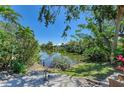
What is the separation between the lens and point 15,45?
→ 690 cm

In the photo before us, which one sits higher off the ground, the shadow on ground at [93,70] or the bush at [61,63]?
the bush at [61,63]

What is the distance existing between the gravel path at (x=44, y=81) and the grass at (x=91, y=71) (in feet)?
1.90

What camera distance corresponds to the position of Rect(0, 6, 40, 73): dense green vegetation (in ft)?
21.6

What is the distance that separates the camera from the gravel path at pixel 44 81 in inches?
213

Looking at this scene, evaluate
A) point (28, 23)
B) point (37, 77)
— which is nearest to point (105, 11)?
point (28, 23)

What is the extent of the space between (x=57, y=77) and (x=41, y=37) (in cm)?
145

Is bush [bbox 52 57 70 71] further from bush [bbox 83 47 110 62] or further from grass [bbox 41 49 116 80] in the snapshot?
bush [bbox 83 47 110 62]

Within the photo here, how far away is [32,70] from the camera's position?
700cm

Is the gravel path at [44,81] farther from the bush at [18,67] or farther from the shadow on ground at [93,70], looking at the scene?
the shadow on ground at [93,70]

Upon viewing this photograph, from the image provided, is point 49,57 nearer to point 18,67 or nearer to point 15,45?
point 15,45

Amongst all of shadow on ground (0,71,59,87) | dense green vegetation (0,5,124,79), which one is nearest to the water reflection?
dense green vegetation (0,5,124,79)

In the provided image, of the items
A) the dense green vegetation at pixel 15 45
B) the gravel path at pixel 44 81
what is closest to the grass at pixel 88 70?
the gravel path at pixel 44 81

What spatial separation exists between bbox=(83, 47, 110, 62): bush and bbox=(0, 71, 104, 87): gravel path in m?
2.52
